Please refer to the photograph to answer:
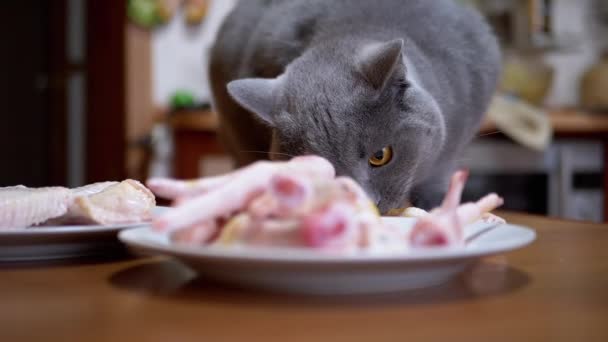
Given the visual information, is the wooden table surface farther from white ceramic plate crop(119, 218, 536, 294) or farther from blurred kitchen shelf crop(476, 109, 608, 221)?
blurred kitchen shelf crop(476, 109, 608, 221)

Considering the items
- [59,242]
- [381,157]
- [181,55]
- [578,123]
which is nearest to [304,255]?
[59,242]

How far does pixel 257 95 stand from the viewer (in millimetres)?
1256

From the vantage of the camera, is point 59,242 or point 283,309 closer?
point 283,309

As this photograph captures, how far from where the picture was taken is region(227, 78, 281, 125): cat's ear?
1.23 metres

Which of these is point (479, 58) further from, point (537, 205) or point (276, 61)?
point (537, 205)

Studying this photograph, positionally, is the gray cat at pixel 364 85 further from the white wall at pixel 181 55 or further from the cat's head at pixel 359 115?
the white wall at pixel 181 55

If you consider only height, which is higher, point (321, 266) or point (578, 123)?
point (578, 123)

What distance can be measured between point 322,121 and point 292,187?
66cm

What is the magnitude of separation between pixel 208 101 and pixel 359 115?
78.5 inches

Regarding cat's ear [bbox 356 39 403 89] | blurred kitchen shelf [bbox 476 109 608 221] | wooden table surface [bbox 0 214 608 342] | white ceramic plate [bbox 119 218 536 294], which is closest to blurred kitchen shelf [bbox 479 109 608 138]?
blurred kitchen shelf [bbox 476 109 608 221]

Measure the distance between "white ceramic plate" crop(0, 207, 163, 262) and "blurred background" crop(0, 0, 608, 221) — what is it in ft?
5.69

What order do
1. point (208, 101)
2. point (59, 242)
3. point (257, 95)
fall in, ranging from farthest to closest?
point (208, 101) → point (257, 95) → point (59, 242)

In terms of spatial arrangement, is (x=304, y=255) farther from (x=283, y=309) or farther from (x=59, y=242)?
(x=59, y=242)

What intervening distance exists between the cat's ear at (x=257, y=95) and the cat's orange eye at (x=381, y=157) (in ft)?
0.73
